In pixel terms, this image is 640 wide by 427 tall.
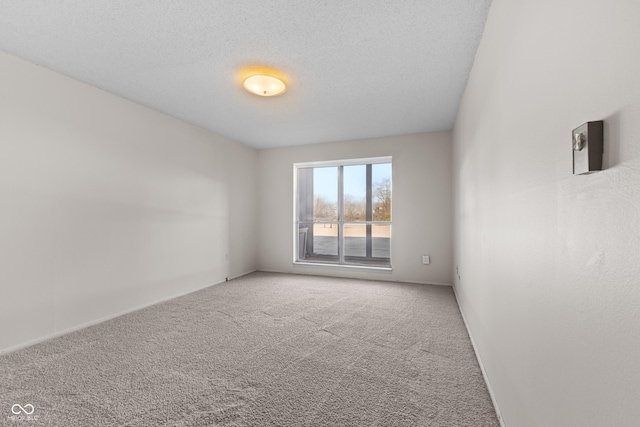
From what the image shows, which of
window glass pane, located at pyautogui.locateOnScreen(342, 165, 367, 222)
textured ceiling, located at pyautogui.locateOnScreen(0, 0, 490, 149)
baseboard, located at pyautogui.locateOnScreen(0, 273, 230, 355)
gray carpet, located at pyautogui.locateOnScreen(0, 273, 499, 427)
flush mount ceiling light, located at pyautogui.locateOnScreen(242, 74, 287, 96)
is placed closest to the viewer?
gray carpet, located at pyautogui.locateOnScreen(0, 273, 499, 427)

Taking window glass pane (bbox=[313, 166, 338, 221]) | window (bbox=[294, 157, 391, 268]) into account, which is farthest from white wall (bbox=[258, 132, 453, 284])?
window glass pane (bbox=[313, 166, 338, 221])

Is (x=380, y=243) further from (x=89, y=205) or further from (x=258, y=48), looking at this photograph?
(x=89, y=205)

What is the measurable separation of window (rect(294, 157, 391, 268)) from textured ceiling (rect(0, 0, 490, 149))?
5.96 ft

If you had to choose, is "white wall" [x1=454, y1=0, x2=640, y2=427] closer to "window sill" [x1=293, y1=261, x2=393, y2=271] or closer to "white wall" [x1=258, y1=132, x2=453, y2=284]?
"white wall" [x1=258, y1=132, x2=453, y2=284]

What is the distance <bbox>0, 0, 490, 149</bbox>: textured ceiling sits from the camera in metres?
1.86

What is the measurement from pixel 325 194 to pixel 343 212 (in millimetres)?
502

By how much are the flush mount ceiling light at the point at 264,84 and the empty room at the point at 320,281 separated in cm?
2

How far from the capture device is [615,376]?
62cm

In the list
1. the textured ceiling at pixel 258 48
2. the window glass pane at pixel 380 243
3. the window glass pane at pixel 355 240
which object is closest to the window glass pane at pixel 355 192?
the window glass pane at pixel 355 240

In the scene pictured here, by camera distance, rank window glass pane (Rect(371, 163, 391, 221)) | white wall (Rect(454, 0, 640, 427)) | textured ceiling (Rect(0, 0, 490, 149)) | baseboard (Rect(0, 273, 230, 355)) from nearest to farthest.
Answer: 1. white wall (Rect(454, 0, 640, 427))
2. textured ceiling (Rect(0, 0, 490, 149))
3. baseboard (Rect(0, 273, 230, 355))
4. window glass pane (Rect(371, 163, 391, 221))

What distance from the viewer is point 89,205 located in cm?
294

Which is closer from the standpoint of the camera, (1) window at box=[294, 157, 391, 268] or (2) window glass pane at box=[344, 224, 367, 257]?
(1) window at box=[294, 157, 391, 268]

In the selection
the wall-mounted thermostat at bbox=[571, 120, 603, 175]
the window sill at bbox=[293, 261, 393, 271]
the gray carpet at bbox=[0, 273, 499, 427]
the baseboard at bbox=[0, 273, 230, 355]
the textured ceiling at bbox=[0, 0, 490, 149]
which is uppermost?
the textured ceiling at bbox=[0, 0, 490, 149]

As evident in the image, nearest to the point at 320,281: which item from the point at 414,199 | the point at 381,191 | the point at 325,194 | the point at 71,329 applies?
the point at 325,194
